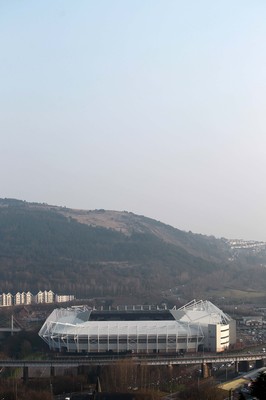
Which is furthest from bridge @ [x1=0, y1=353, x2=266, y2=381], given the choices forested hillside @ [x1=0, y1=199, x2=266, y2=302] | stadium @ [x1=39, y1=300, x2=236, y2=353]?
forested hillside @ [x1=0, y1=199, x2=266, y2=302]

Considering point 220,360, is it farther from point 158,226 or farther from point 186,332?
point 158,226

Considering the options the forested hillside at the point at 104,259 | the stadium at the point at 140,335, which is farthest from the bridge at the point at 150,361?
the forested hillside at the point at 104,259

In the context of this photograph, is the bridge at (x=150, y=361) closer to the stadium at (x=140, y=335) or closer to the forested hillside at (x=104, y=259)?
the stadium at (x=140, y=335)

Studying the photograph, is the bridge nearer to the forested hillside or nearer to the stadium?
the stadium

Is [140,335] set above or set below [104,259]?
below

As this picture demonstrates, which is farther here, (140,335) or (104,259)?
(104,259)

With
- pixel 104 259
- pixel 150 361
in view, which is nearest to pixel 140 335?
pixel 150 361

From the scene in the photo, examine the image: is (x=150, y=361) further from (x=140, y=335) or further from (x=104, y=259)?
(x=104, y=259)
